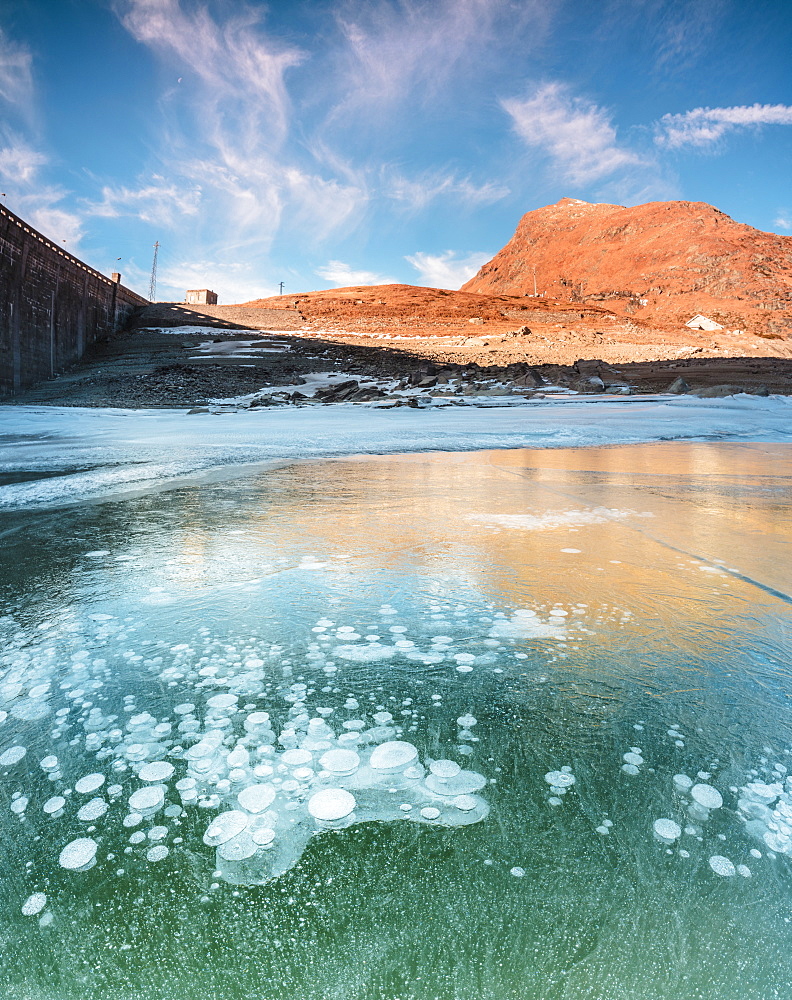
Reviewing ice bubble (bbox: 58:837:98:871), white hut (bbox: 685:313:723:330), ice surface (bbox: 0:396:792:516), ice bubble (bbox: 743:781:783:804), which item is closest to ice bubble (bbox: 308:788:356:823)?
ice bubble (bbox: 58:837:98:871)

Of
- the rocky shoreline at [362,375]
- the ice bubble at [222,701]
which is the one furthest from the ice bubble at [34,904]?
the rocky shoreline at [362,375]

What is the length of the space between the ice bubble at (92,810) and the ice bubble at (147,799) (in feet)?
0.11

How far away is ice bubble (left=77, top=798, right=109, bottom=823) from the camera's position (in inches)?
30.1

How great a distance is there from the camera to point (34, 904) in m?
0.65

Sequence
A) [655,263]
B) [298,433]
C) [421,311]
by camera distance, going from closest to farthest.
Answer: [298,433], [421,311], [655,263]

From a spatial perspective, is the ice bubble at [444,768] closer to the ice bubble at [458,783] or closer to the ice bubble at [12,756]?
the ice bubble at [458,783]

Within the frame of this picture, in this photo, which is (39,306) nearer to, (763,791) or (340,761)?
(340,761)

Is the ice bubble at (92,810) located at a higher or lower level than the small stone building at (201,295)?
lower

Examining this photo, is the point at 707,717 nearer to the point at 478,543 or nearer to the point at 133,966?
the point at 133,966

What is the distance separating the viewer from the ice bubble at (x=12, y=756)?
2.90 ft

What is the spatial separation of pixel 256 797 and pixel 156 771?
158 millimetres

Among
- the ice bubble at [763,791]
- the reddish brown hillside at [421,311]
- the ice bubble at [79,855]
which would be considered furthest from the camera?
the reddish brown hillside at [421,311]

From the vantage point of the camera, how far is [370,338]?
2356cm

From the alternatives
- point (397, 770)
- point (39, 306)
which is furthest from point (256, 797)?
point (39, 306)
